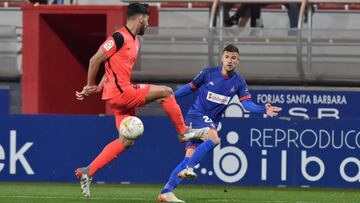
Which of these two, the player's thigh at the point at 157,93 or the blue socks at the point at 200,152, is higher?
the player's thigh at the point at 157,93

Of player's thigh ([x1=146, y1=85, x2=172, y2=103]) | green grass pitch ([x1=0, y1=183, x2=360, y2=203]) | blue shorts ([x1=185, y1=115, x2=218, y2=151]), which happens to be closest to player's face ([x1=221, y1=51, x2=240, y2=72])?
blue shorts ([x1=185, y1=115, x2=218, y2=151])

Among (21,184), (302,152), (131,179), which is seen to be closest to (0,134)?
(21,184)

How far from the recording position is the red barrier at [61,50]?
21.2 meters

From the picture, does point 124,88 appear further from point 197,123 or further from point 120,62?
point 197,123

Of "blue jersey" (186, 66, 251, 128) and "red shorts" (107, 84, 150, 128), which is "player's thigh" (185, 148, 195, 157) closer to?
"blue jersey" (186, 66, 251, 128)

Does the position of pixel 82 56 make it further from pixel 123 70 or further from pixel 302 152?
pixel 123 70

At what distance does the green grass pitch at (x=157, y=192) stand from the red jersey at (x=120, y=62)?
1.42 metres

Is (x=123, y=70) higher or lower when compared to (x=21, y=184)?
higher

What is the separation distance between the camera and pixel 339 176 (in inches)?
671

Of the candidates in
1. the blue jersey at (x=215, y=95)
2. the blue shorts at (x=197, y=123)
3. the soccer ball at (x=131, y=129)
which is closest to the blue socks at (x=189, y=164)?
the blue shorts at (x=197, y=123)

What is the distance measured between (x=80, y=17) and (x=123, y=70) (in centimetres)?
1022

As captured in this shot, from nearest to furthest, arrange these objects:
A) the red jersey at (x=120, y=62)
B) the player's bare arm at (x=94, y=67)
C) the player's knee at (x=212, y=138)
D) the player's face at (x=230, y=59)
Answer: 1. the player's bare arm at (x=94, y=67)
2. the red jersey at (x=120, y=62)
3. the player's knee at (x=212, y=138)
4. the player's face at (x=230, y=59)

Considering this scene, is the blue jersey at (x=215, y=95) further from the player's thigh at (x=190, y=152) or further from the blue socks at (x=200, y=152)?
the blue socks at (x=200, y=152)

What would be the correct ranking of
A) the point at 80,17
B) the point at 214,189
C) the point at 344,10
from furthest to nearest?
the point at 80,17, the point at 344,10, the point at 214,189
